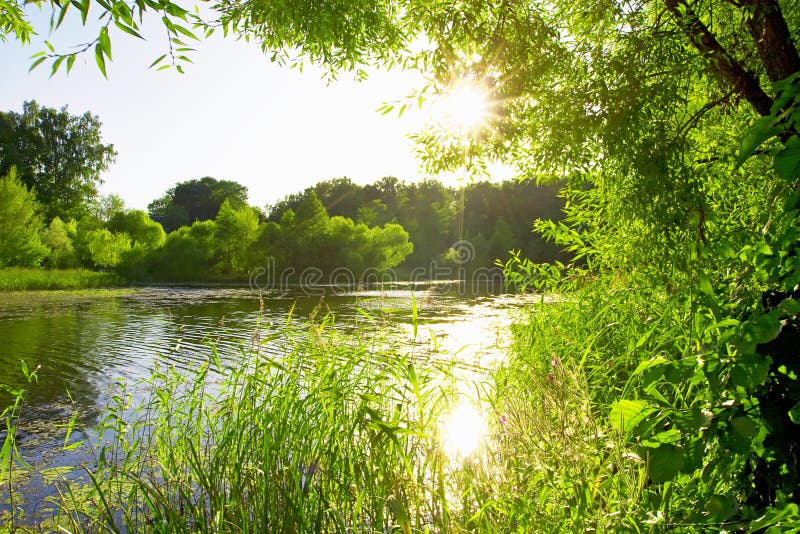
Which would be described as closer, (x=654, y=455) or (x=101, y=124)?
(x=654, y=455)

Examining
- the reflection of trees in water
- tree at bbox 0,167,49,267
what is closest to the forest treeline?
tree at bbox 0,167,49,267

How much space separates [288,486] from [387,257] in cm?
4989

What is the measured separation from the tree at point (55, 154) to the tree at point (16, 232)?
663 inches

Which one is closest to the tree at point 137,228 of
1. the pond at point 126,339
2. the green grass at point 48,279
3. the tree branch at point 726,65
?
the green grass at point 48,279

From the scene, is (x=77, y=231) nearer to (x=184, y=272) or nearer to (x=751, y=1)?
(x=184, y=272)

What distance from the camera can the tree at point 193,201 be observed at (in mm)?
82188

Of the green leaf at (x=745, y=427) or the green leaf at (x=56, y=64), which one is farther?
the green leaf at (x=56, y=64)

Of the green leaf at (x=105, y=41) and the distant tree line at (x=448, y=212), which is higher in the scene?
the distant tree line at (x=448, y=212)

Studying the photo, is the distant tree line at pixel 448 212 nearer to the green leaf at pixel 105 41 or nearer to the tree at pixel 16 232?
the tree at pixel 16 232

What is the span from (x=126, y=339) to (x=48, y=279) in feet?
77.3

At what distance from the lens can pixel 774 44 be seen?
361 cm

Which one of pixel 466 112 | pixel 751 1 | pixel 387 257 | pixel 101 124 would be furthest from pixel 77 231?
pixel 751 1

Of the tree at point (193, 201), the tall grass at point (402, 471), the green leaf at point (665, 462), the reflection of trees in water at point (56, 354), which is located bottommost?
the reflection of trees in water at point (56, 354)

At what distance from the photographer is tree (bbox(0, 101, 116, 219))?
170ft
